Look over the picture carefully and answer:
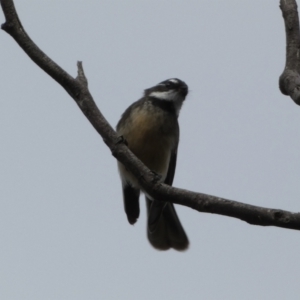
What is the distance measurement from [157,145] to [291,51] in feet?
10.0

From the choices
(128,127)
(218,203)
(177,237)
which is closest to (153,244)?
(177,237)

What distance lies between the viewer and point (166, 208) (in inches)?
344

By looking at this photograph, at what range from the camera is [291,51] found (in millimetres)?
4922

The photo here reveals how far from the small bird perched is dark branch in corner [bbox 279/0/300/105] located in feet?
9.79

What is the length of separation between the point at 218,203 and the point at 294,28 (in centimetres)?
191

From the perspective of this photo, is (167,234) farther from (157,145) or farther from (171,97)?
(171,97)

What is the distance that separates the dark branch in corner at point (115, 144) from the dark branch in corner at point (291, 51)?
1121mm

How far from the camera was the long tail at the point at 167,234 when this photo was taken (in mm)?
8347

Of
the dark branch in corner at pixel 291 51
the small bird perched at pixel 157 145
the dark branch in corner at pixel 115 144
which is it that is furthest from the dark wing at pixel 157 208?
the dark branch in corner at pixel 291 51

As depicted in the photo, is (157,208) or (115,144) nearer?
(115,144)

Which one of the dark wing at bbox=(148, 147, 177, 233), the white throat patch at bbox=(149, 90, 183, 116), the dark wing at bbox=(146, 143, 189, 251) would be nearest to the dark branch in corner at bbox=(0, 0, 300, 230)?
the white throat patch at bbox=(149, 90, 183, 116)

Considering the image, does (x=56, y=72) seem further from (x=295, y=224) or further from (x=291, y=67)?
(x=295, y=224)

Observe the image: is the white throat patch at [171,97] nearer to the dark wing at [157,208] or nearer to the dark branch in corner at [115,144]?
the dark wing at [157,208]

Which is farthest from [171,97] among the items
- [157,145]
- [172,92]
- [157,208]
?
[157,208]
